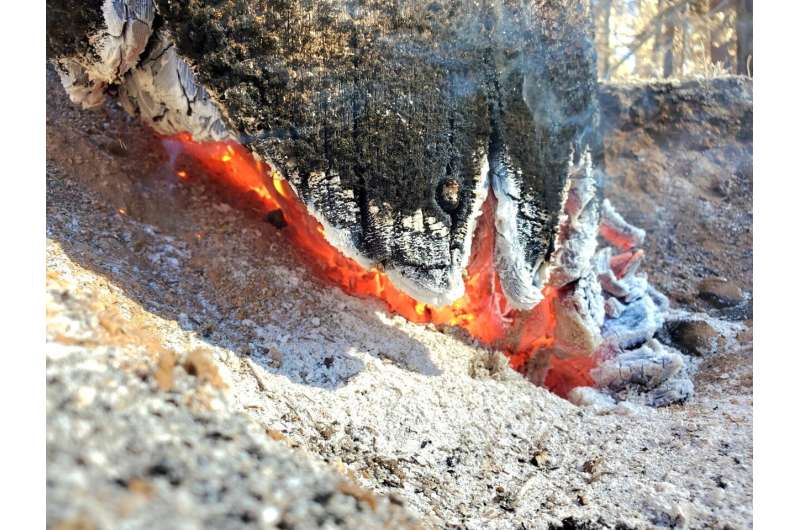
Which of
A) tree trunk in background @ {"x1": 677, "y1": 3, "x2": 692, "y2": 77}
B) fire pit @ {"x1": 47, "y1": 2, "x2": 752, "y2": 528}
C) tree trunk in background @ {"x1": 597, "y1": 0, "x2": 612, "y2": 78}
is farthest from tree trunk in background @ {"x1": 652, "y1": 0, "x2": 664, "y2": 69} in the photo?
fire pit @ {"x1": 47, "y1": 2, "x2": 752, "y2": 528}

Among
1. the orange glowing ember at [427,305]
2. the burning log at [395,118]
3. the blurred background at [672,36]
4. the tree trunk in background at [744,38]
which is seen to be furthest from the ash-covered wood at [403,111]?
the tree trunk in background at [744,38]

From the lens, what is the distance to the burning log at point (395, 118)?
1607 millimetres

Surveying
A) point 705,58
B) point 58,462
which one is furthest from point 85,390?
point 705,58

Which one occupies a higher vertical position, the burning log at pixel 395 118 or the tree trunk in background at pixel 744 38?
the tree trunk in background at pixel 744 38

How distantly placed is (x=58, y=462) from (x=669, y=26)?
5029mm

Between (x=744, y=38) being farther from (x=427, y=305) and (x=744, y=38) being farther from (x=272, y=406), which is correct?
(x=272, y=406)

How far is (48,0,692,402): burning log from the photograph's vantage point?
161 cm

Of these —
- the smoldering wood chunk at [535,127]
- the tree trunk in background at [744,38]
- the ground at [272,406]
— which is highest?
the tree trunk in background at [744,38]

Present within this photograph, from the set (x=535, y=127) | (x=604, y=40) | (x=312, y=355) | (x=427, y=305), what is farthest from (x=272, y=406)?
(x=604, y=40)

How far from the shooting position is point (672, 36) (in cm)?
466

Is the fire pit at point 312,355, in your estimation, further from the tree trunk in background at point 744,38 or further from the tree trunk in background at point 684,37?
the tree trunk in background at point 684,37

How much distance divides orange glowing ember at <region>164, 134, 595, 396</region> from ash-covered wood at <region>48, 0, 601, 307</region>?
0.51 ft

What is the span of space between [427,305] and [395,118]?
25.4 inches

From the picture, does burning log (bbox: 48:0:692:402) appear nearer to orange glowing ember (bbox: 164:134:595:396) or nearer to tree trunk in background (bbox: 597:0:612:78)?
orange glowing ember (bbox: 164:134:595:396)
